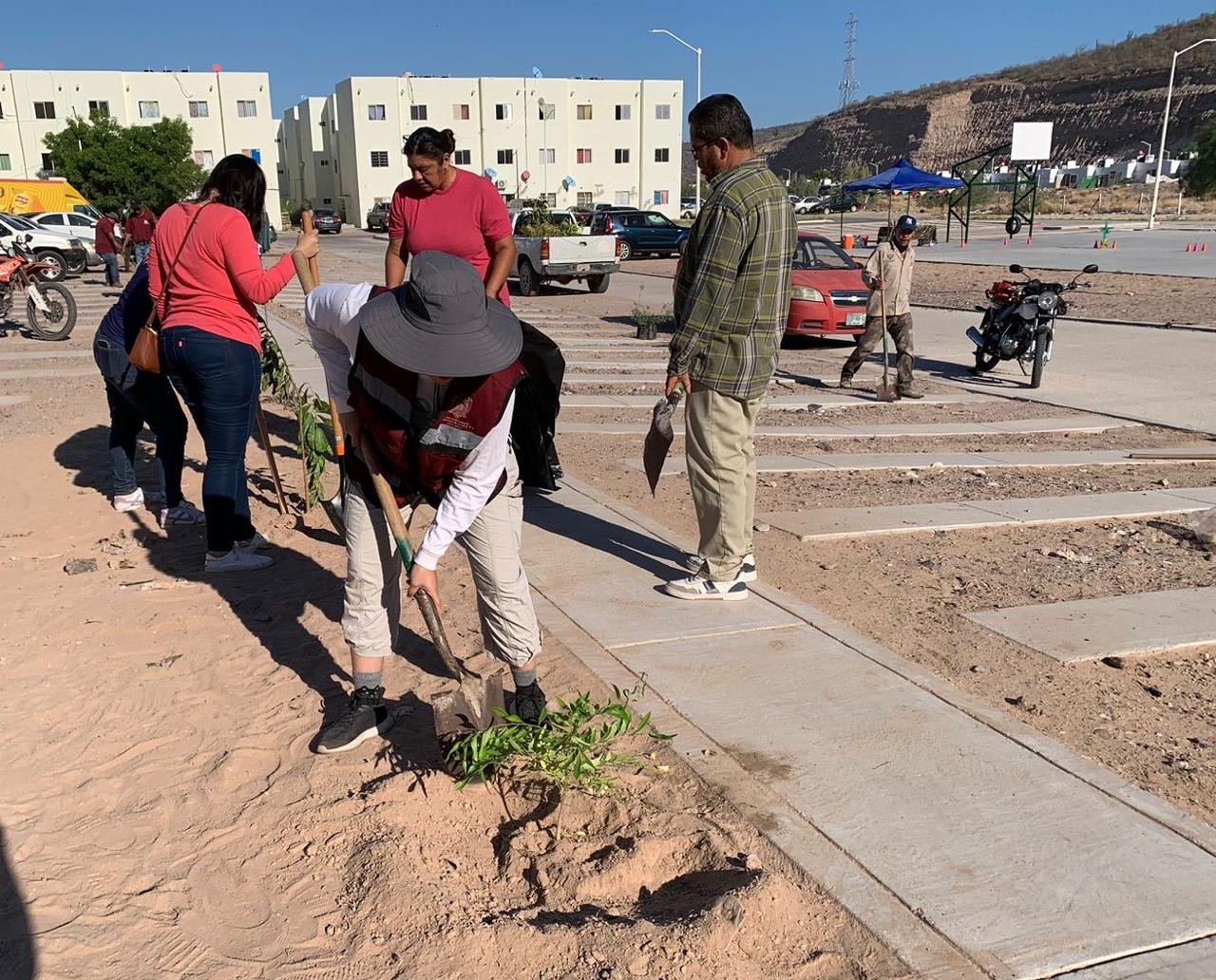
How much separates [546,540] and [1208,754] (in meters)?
3.20

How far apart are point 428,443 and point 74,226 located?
3164cm

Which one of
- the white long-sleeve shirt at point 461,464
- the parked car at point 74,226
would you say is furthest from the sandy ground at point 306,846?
the parked car at point 74,226

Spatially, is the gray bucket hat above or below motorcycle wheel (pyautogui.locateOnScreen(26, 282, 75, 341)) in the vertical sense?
above

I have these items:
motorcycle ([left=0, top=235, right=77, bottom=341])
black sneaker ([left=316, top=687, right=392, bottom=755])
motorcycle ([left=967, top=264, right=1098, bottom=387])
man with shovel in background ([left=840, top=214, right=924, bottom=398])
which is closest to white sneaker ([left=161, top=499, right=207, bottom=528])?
black sneaker ([left=316, top=687, right=392, bottom=755])

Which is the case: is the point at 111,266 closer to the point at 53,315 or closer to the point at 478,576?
the point at 53,315

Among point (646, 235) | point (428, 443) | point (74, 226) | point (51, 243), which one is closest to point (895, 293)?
point (428, 443)

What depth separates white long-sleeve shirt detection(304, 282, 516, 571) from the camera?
297cm

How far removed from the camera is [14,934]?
2.61 metres

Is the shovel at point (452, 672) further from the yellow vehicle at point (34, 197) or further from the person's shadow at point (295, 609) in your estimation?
the yellow vehicle at point (34, 197)

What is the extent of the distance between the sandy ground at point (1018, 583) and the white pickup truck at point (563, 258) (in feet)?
45.7

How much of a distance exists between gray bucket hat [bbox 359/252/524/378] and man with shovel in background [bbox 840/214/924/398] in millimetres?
8297

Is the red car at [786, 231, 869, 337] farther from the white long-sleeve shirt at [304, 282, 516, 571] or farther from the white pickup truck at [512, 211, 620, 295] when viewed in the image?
the white long-sleeve shirt at [304, 282, 516, 571]

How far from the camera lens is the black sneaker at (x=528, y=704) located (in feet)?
11.3

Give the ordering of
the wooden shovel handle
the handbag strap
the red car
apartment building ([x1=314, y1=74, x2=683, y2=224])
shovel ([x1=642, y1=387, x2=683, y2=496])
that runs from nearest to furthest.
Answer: the wooden shovel handle < the handbag strap < shovel ([x1=642, y1=387, x2=683, y2=496]) < the red car < apartment building ([x1=314, y1=74, x2=683, y2=224])
